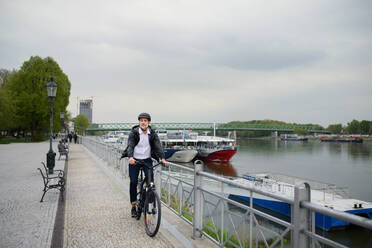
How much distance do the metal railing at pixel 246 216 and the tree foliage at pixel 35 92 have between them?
3686 cm

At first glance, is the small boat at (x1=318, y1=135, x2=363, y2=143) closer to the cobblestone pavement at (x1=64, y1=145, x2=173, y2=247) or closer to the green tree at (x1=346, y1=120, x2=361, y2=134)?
the green tree at (x1=346, y1=120, x2=361, y2=134)

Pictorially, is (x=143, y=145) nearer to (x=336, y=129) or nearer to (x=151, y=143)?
(x=151, y=143)

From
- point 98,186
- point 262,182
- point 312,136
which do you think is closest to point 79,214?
point 98,186

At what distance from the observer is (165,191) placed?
20.7ft

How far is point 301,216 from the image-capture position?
2.57m

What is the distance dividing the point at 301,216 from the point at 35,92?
41648mm

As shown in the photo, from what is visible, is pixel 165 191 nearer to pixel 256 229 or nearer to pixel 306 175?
pixel 256 229

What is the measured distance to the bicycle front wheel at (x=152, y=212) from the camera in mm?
4434

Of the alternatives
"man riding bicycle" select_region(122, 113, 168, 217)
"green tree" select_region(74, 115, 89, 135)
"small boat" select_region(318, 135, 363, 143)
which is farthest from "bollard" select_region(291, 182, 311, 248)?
"green tree" select_region(74, 115, 89, 135)

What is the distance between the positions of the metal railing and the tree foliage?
3686cm

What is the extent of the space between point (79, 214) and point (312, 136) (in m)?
163

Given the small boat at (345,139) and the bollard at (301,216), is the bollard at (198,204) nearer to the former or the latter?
the bollard at (301,216)

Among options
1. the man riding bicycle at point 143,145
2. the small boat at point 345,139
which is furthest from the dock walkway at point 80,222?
the small boat at point 345,139

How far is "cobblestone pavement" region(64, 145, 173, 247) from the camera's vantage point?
4.37 metres
